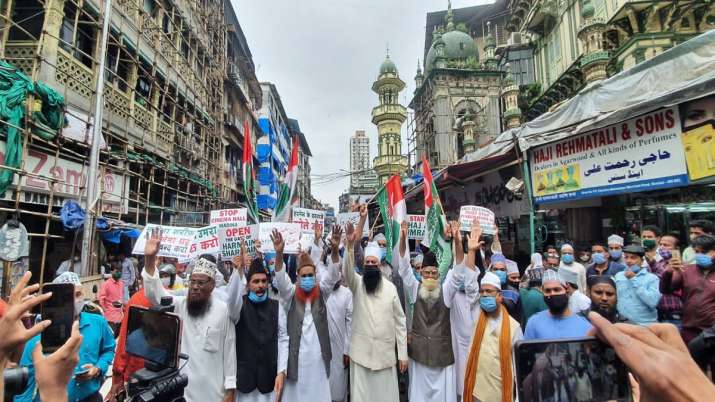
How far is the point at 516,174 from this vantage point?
334 inches

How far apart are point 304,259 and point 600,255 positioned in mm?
4791

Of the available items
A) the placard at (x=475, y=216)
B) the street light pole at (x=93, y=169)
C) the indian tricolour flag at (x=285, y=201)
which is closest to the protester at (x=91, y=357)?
the indian tricolour flag at (x=285, y=201)

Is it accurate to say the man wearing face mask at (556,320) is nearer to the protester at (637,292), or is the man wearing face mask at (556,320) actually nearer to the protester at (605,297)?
the protester at (605,297)

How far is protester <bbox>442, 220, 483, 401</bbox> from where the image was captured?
357cm

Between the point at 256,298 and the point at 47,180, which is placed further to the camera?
the point at 47,180

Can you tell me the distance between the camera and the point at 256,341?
331cm

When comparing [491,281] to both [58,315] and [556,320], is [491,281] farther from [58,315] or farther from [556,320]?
[58,315]

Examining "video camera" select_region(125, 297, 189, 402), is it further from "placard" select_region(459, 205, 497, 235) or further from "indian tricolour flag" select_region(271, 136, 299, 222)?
"placard" select_region(459, 205, 497, 235)

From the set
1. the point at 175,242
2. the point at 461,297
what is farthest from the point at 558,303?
the point at 175,242

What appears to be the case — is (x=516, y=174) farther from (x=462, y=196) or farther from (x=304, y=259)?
(x=304, y=259)

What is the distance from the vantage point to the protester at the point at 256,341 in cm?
329

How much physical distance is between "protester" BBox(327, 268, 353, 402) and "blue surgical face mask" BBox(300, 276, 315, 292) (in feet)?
1.98

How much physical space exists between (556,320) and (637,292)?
84.7 inches

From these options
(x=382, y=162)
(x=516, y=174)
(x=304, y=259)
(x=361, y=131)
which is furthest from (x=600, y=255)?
(x=361, y=131)
